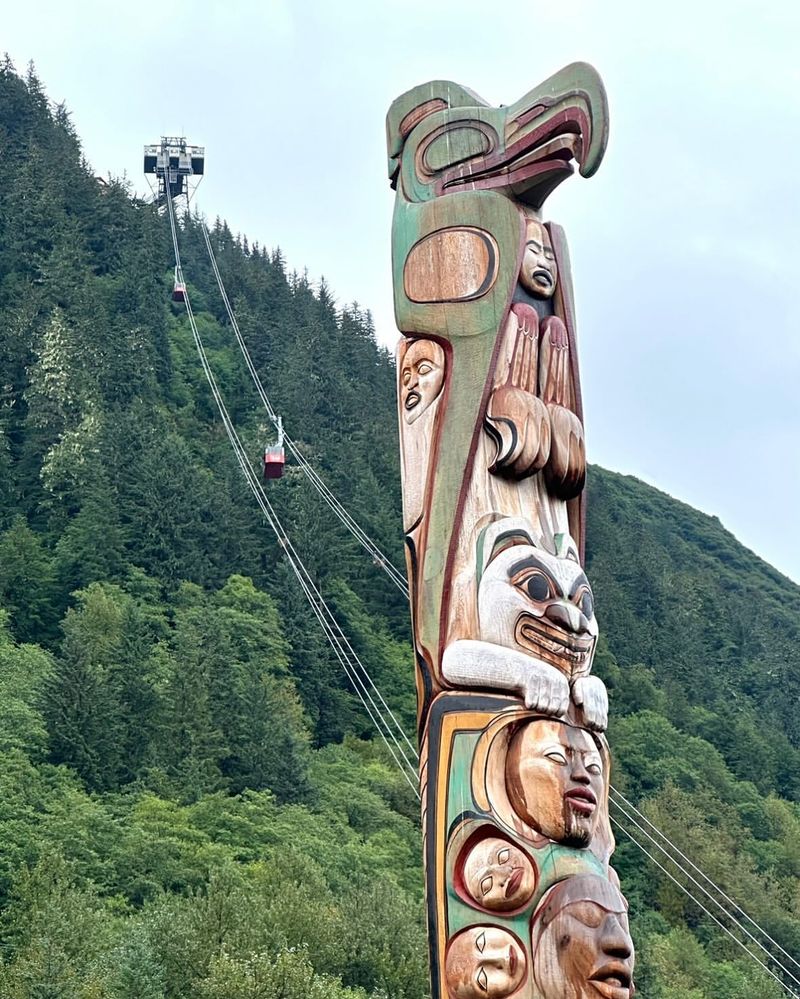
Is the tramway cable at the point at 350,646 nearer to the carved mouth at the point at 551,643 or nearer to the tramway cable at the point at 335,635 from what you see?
the tramway cable at the point at 335,635

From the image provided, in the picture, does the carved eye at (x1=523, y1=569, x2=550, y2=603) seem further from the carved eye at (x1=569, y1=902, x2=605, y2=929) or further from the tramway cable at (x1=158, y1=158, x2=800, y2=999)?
the tramway cable at (x1=158, y1=158, x2=800, y2=999)

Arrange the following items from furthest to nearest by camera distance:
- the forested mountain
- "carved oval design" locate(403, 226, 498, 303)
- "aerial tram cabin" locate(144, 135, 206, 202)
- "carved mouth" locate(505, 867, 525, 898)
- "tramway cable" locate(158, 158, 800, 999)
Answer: "aerial tram cabin" locate(144, 135, 206, 202), "tramway cable" locate(158, 158, 800, 999), the forested mountain, "carved oval design" locate(403, 226, 498, 303), "carved mouth" locate(505, 867, 525, 898)

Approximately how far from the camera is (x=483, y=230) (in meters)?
7.53

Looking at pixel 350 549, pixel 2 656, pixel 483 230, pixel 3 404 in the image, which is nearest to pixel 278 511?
pixel 350 549

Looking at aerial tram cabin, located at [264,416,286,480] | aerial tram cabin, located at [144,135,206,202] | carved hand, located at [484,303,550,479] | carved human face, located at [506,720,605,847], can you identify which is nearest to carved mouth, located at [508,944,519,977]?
carved human face, located at [506,720,605,847]

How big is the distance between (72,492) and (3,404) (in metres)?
A: 5.91

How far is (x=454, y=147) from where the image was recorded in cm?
777

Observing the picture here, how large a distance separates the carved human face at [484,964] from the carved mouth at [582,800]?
57 centimetres

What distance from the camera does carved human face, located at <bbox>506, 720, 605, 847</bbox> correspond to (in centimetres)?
627

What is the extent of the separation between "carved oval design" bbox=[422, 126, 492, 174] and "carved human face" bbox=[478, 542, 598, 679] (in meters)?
2.07

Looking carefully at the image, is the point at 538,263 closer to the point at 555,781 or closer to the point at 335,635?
the point at 555,781

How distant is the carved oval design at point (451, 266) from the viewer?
7.41 metres

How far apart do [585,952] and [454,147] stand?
388 centimetres

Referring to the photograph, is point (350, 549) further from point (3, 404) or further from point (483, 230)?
point (483, 230)
